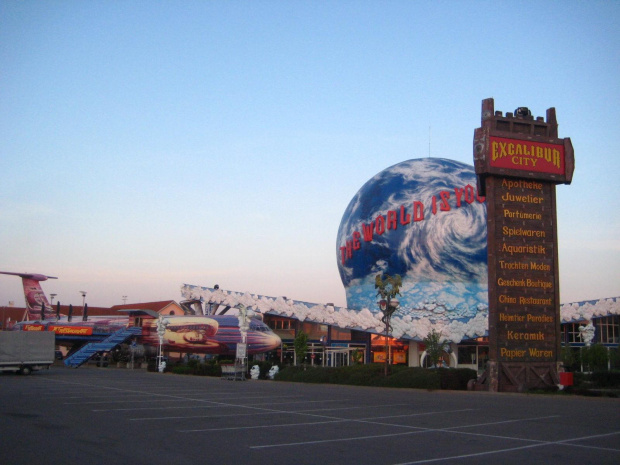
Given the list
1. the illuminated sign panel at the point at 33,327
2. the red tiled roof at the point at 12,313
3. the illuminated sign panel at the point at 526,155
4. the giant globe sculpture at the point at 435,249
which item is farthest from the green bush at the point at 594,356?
the red tiled roof at the point at 12,313

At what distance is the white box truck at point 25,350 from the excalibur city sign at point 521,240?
100ft

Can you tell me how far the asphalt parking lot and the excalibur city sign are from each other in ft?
19.1

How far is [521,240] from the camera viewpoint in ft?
96.3

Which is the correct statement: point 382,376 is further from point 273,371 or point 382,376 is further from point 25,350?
point 25,350

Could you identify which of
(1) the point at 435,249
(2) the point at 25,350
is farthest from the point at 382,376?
(2) the point at 25,350

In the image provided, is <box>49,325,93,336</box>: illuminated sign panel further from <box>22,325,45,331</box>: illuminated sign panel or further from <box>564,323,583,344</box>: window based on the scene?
Result: <box>564,323,583,344</box>: window

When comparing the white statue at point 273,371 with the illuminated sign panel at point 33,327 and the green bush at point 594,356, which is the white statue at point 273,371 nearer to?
the green bush at point 594,356

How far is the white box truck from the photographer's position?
4225 cm

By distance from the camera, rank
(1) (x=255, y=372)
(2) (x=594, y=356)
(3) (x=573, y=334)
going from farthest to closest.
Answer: (3) (x=573, y=334) → (2) (x=594, y=356) → (1) (x=255, y=372)

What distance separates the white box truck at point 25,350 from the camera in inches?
1663

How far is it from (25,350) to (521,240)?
109 ft

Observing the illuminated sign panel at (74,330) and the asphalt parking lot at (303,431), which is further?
the illuminated sign panel at (74,330)

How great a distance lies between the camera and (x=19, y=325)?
8494cm

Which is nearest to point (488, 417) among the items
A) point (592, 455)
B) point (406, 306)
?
point (592, 455)
